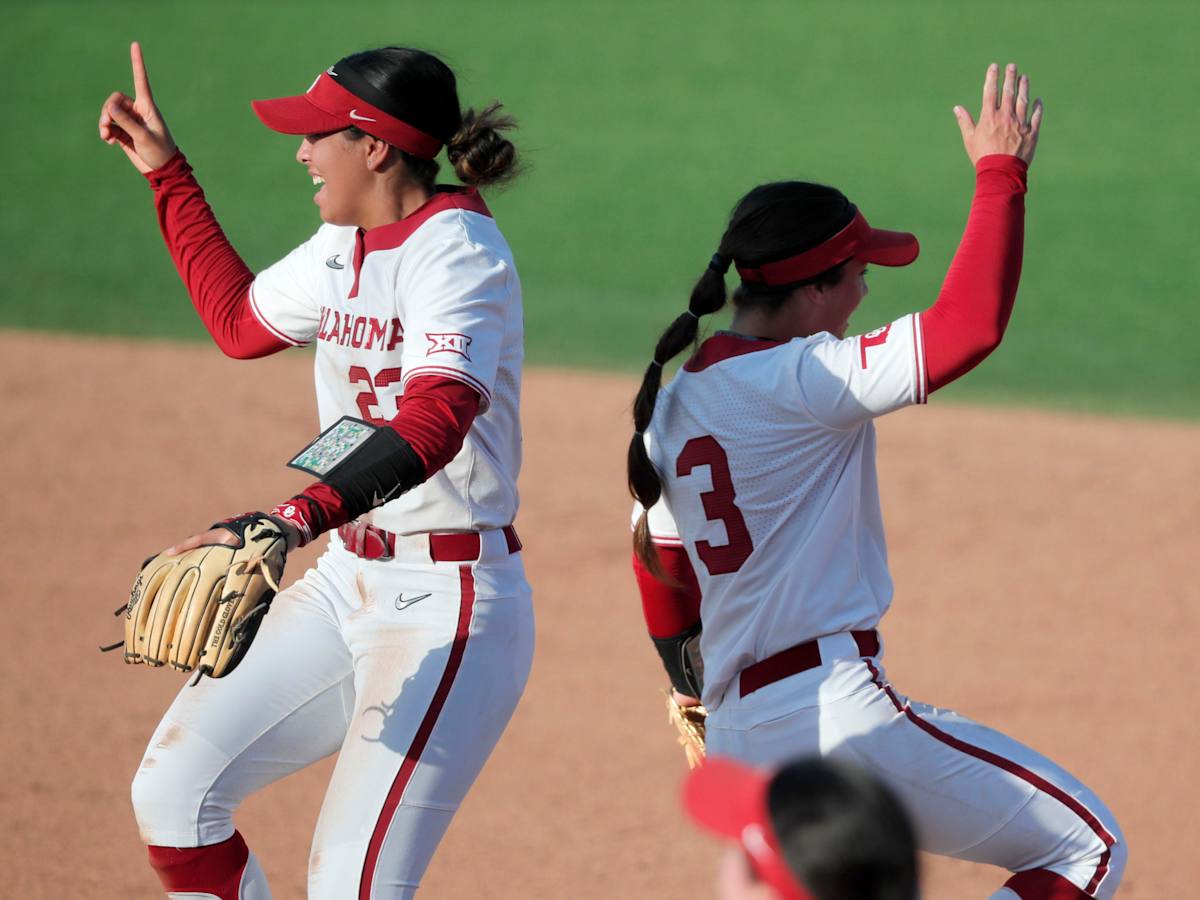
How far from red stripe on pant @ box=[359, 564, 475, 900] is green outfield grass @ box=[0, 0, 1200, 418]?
7.10 metres

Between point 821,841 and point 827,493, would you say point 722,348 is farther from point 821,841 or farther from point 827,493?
point 821,841

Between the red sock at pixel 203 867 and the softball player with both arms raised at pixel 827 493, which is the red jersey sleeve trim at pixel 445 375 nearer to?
the softball player with both arms raised at pixel 827 493

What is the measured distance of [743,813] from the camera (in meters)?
1.68

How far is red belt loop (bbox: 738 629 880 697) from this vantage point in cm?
280

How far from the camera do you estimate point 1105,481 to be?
795 centimetres

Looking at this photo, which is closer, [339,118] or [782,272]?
[782,272]

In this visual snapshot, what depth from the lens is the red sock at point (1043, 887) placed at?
9.09 ft

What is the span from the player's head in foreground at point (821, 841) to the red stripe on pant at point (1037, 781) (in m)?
1.12

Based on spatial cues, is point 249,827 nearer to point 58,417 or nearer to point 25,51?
point 58,417

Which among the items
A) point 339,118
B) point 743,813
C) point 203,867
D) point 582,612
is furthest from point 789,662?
point 582,612

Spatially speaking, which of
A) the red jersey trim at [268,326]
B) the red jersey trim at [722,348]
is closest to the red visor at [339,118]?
the red jersey trim at [268,326]

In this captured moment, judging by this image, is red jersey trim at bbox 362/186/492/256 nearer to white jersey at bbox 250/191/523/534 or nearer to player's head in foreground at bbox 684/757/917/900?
white jersey at bbox 250/191/523/534

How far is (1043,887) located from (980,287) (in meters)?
1.11

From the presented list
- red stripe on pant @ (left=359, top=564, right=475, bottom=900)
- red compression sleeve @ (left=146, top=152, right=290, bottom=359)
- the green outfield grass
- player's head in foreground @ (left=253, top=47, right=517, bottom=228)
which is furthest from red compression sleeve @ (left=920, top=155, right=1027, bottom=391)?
the green outfield grass
